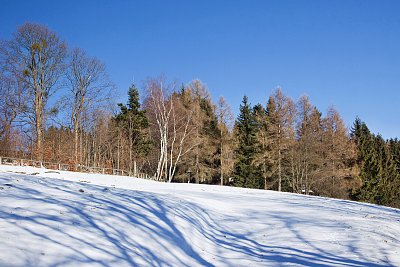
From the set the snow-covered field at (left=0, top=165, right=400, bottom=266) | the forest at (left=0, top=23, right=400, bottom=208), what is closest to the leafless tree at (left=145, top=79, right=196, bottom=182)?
the forest at (left=0, top=23, right=400, bottom=208)

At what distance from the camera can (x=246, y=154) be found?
121 feet

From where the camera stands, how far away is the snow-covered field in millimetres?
4691

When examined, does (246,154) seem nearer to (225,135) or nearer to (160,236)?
(225,135)

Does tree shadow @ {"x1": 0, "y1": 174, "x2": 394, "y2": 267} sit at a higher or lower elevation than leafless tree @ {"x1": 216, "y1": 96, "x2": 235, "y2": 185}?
lower

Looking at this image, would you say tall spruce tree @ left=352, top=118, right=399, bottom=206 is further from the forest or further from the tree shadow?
the tree shadow

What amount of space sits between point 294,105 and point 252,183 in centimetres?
1078

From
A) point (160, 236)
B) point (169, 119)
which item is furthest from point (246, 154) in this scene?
point (160, 236)

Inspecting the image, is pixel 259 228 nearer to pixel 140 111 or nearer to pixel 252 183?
pixel 252 183

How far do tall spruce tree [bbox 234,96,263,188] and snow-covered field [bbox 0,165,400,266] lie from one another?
82.0 ft

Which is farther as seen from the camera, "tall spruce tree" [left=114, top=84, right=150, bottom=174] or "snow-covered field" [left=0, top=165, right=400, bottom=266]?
"tall spruce tree" [left=114, top=84, right=150, bottom=174]

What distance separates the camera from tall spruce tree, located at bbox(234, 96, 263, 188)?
1401 inches

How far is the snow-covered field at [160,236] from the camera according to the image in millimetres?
4691

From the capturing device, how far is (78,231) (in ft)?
17.7

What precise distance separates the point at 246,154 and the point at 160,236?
31.0 m
